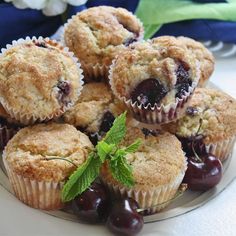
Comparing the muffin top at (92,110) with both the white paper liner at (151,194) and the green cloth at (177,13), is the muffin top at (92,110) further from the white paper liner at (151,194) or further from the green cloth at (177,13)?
the green cloth at (177,13)

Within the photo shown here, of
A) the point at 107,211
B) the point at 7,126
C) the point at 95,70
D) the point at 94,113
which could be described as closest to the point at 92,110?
the point at 94,113

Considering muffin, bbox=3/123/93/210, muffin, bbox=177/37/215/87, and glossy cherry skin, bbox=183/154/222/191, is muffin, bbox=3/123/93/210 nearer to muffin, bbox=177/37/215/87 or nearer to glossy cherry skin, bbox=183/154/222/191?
glossy cherry skin, bbox=183/154/222/191

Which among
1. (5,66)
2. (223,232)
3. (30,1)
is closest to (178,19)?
(30,1)

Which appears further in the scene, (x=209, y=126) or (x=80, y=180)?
(x=209, y=126)

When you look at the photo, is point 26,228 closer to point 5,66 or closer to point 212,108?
point 5,66

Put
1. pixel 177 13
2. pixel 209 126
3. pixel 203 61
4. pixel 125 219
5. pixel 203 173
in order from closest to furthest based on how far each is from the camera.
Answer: pixel 125 219
pixel 203 173
pixel 209 126
pixel 203 61
pixel 177 13

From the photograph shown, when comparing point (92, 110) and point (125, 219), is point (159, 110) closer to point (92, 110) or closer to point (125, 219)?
point (92, 110)
